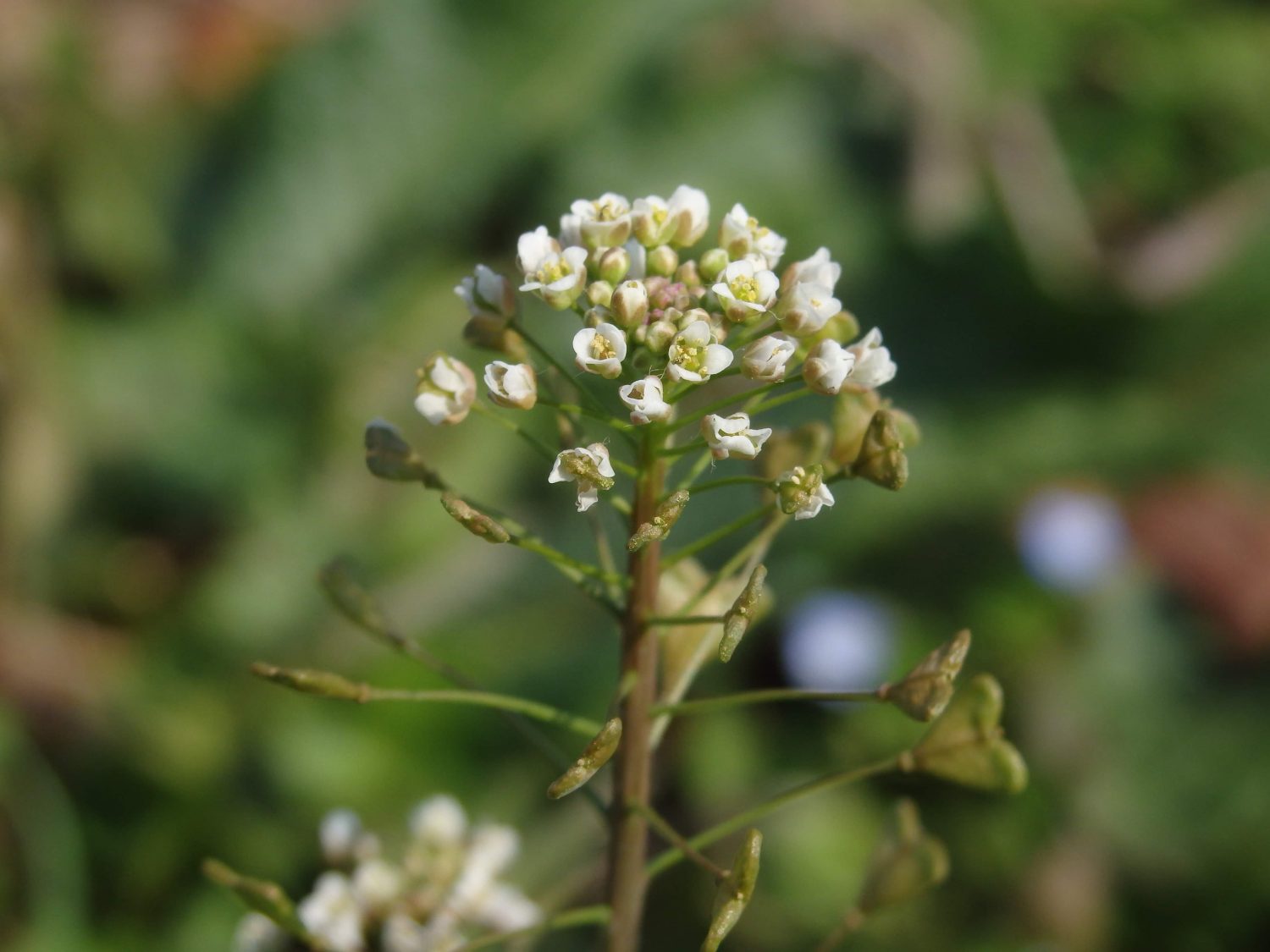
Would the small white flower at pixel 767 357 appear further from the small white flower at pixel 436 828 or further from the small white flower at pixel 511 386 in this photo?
the small white flower at pixel 436 828

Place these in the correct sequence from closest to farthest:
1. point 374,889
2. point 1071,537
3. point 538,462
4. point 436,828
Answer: point 374,889 → point 436,828 → point 538,462 → point 1071,537

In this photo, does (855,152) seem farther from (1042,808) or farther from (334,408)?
(1042,808)

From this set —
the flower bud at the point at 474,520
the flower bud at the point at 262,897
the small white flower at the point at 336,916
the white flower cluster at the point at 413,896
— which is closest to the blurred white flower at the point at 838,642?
the white flower cluster at the point at 413,896

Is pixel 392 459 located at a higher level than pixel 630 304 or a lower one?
lower

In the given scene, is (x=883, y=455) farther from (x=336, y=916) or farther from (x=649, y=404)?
(x=336, y=916)

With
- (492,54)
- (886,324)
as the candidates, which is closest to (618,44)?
(492,54)

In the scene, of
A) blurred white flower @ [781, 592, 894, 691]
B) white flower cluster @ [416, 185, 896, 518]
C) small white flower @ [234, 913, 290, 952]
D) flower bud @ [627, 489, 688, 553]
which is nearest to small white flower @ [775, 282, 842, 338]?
white flower cluster @ [416, 185, 896, 518]

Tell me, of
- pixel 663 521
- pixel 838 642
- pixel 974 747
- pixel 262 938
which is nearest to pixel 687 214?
pixel 663 521
